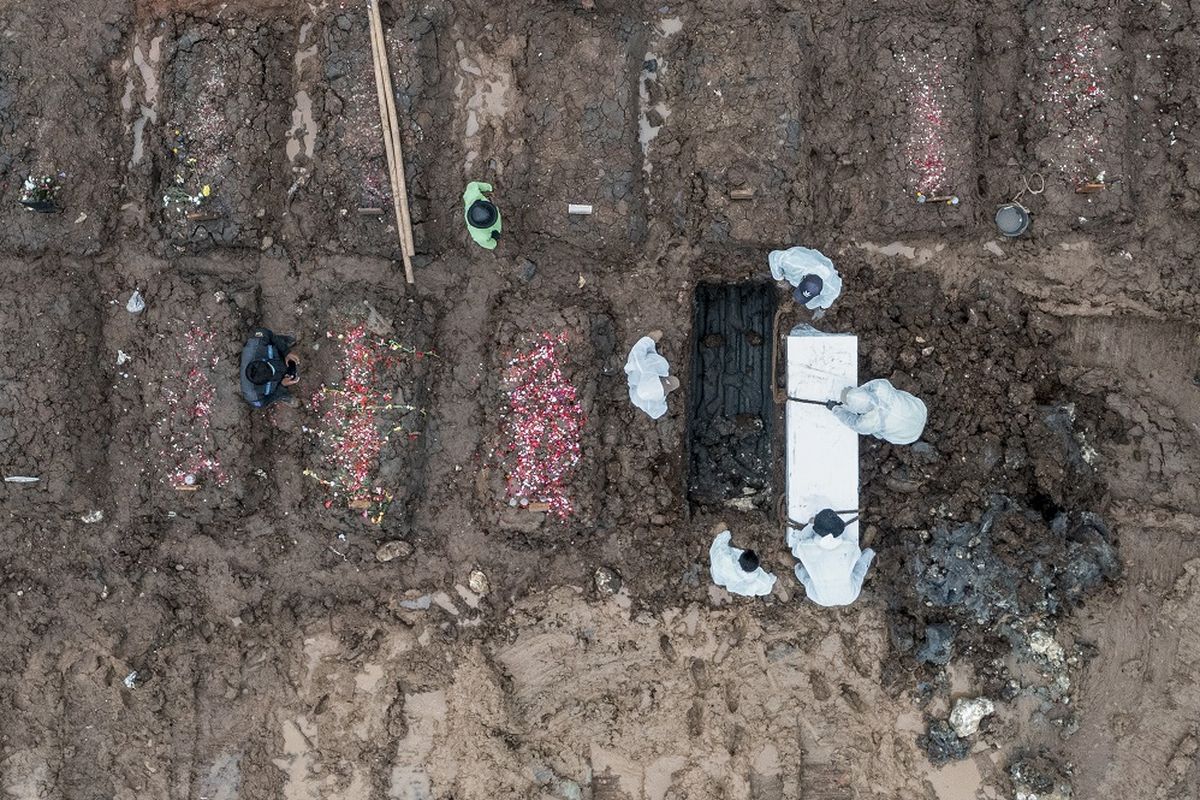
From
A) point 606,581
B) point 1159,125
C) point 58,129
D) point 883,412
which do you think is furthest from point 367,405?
point 1159,125

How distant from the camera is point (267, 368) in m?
5.19

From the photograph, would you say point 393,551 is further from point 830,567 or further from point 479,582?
point 830,567

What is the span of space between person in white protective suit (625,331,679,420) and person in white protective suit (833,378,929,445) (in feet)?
3.92

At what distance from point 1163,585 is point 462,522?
16.5 feet

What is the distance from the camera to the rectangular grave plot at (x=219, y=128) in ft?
18.6

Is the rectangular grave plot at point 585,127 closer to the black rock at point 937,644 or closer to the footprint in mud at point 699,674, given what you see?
the footprint in mud at point 699,674

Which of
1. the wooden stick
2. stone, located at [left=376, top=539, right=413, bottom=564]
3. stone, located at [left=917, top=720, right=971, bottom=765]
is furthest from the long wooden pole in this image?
stone, located at [left=917, top=720, right=971, bottom=765]

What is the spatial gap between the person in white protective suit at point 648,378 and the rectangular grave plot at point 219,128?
116 inches

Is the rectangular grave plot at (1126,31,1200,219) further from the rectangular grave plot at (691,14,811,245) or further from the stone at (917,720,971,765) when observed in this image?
the stone at (917,720,971,765)

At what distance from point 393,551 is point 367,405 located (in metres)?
1.10

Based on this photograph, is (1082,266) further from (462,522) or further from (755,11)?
(462,522)

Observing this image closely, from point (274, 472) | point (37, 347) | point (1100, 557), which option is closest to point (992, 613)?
point (1100, 557)

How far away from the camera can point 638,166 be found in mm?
5668

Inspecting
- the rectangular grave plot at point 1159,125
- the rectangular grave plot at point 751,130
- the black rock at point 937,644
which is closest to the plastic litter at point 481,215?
the rectangular grave plot at point 751,130
